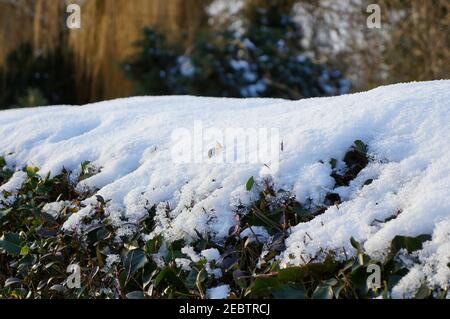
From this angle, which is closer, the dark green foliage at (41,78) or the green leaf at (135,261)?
the green leaf at (135,261)

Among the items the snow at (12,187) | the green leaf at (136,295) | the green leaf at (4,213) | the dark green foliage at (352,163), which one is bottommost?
the green leaf at (136,295)

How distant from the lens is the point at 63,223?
7.64 feet

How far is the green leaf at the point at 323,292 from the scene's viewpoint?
1.59 m

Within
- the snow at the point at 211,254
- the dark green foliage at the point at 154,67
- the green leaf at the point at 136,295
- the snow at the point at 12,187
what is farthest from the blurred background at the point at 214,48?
the green leaf at the point at 136,295

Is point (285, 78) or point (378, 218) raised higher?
point (285, 78)

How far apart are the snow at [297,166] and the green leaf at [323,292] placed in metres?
0.15

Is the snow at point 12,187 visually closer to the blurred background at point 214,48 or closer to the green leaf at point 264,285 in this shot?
the green leaf at point 264,285

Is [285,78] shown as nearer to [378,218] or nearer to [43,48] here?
[43,48]

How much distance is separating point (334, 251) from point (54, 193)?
1314mm

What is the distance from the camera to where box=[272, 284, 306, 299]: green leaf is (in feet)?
5.34

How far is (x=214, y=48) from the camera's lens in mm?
7059

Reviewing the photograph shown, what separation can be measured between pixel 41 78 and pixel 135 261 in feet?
23.5

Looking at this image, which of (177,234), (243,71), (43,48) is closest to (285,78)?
(243,71)

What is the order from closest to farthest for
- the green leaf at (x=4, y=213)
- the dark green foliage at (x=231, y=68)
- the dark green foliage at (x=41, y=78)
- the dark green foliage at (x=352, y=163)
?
the dark green foliage at (x=352, y=163), the green leaf at (x=4, y=213), the dark green foliage at (x=231, y=68), the dark green foliage at (x=41, y=78)
